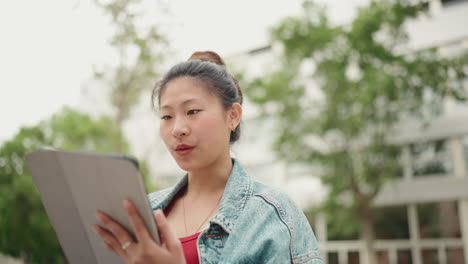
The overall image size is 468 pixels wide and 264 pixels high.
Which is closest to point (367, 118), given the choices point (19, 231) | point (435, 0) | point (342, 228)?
point (342, 228)

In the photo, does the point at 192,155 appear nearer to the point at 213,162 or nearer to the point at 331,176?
the point at 213,162

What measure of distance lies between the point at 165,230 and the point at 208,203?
1.37 feet

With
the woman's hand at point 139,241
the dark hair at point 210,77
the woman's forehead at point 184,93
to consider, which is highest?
the dark hair at point 210,77

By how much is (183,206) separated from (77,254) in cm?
38

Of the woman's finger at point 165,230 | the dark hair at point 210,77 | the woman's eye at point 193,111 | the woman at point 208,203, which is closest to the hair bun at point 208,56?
the woman at point 208,203

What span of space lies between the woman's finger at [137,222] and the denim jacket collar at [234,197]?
0.29 metres

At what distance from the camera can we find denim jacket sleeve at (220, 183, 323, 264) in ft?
3.58

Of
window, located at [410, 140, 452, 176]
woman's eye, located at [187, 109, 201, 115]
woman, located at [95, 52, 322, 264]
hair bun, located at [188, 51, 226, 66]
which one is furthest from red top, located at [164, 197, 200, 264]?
window, located at [410, 140, 452, 176]

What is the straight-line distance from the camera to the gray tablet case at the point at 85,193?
0.92 m

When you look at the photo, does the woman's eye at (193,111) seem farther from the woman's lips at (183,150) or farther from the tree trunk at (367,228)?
the tree trunk at (367,228)

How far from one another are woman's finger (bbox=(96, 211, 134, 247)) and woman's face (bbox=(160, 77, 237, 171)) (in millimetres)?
367

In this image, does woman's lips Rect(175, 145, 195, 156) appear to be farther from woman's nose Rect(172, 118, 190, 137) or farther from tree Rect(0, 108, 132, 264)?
tree Rect(0, 108, 132, 264)

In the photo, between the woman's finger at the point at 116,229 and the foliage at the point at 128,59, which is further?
the foliage at the point at 128,59

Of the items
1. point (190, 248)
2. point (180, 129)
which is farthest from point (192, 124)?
point (190, 248)
